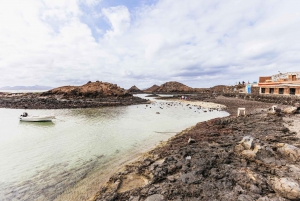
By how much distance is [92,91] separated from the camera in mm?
60719

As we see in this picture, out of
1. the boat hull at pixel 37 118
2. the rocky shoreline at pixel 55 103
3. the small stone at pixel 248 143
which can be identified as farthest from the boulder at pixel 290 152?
the rocky shoreline at pixel 55 103

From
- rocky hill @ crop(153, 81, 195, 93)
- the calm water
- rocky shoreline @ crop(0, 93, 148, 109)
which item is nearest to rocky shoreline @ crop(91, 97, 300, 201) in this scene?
the calm water

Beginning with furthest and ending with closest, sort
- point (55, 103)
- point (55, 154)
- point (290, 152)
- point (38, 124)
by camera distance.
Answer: point (55, 103), point (38, 124), point (55, 154), point (290, 152)

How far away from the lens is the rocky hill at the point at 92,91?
6000 centimetres

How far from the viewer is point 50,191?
7656 millimetres

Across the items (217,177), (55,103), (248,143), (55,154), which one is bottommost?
(55,154)

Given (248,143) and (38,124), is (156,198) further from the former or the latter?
(38,124)

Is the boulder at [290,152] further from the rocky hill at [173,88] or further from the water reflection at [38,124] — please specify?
the rocky hill at [173,88]

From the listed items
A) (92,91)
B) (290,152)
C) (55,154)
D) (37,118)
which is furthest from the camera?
(92,91)

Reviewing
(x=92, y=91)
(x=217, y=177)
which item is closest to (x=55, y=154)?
(x=217, y=177)

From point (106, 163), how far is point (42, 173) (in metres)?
3.47

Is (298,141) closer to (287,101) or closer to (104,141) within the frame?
(104,141)

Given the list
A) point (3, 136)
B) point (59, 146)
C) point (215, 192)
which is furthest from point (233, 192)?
point (3, 136)

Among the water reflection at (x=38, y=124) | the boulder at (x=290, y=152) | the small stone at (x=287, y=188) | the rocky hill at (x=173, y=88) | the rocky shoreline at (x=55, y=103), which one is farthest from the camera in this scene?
the rocky hill at (x=173, y=88)
